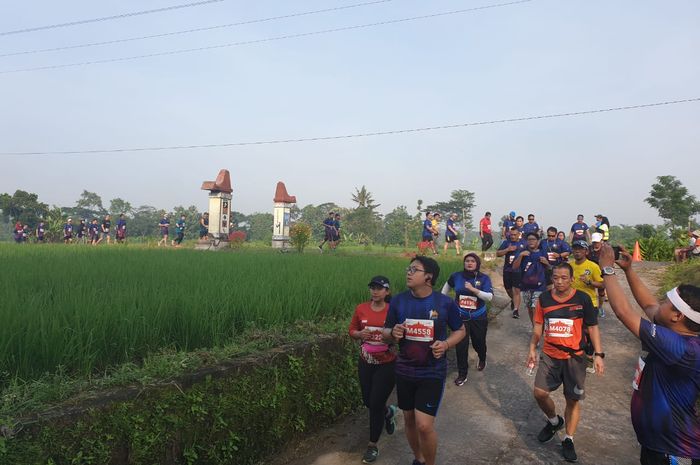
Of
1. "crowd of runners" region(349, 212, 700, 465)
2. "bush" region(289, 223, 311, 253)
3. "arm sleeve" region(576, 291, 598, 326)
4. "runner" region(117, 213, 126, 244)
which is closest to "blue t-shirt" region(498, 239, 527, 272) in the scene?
"crowd of runners" region(349, 212, 700, 465)

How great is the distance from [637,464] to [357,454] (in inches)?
99.8

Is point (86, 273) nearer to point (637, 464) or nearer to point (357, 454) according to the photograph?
point (357, 454)

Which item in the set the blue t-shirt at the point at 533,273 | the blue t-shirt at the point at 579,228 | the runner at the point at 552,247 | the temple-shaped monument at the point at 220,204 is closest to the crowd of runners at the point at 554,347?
the blue t-shirt at the point at 533,273

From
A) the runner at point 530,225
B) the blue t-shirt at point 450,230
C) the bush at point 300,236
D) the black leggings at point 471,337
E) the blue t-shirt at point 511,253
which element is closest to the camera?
the black leggings at point 471,337

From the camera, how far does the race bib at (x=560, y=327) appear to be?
174 inches

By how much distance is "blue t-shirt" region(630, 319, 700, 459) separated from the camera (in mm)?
2457

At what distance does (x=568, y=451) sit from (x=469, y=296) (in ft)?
7.53

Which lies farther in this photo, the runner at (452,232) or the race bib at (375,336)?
the runner at (452,232)

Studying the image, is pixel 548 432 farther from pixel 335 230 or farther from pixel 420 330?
pixel 335 230

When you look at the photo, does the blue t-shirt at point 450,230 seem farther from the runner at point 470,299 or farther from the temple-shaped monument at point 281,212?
the runner at point 470,299

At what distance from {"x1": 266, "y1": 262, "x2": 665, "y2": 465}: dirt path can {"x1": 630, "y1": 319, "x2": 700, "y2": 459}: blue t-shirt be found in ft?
6.08

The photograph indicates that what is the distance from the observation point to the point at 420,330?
3627mm

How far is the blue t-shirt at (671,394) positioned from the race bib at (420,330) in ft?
4.70

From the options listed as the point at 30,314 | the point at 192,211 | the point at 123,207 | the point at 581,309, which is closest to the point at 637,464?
the point at 581,309
